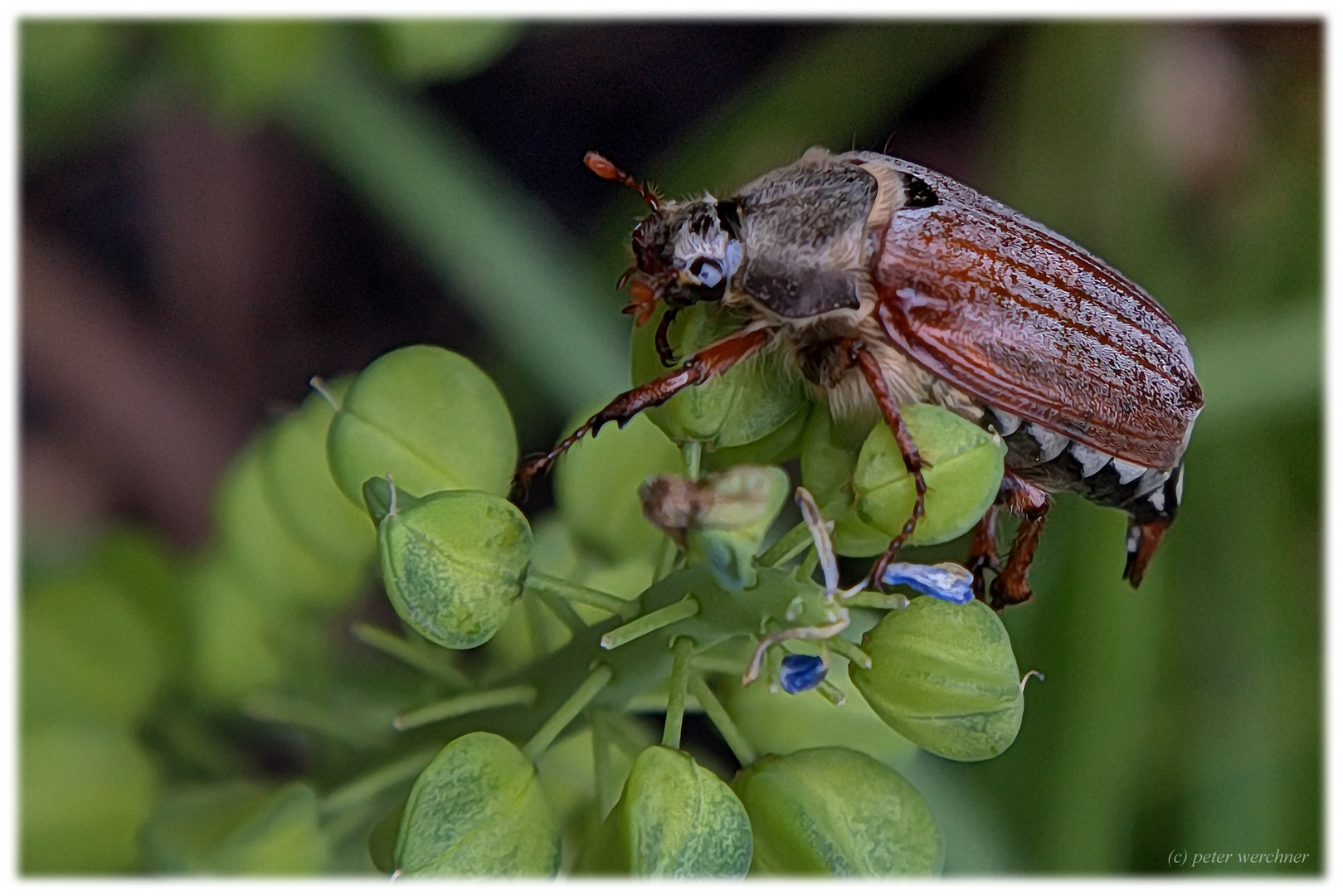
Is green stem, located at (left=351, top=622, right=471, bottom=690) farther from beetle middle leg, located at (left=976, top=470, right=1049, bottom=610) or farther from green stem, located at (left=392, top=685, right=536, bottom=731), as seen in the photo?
beetle middle leg, located at (left=976, top=470, right=1049, bottom=610)

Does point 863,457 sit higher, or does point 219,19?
point 219,19

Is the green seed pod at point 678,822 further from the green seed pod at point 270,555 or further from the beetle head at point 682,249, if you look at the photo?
the green seed pod at point 270,555

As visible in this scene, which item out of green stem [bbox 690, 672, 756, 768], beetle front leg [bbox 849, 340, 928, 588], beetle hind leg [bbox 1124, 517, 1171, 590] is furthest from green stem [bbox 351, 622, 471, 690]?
beetle hind leg [bbox 1124, 517, 1171, 590]

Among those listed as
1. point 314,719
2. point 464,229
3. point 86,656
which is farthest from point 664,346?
point 464,229

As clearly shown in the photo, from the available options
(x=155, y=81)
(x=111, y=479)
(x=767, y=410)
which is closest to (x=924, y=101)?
(x=155, y=81)

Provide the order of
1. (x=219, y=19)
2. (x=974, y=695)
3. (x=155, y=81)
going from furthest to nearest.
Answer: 1. (x=155, y=81)
2. (x=219, y=19)
3. (x=974, y=695)

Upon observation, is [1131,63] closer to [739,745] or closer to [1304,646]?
[1304,646]
